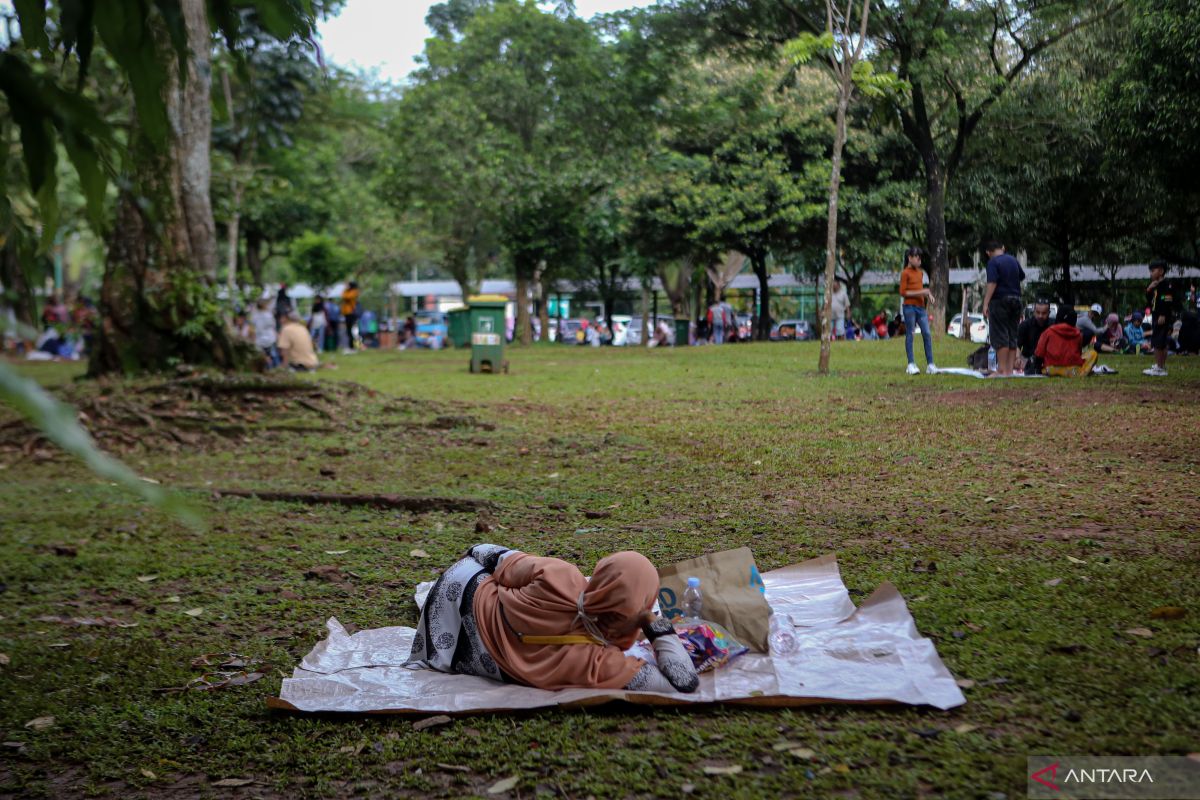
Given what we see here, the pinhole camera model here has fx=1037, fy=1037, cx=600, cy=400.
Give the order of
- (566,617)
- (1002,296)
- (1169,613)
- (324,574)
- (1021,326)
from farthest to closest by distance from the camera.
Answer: (1021,326) → (1002,296) → (324,574) → (1169,613) → (566,617)

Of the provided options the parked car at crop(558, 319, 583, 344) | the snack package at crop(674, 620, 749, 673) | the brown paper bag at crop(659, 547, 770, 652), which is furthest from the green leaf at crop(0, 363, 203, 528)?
the parked car at crop(558, 319, 583, 344)

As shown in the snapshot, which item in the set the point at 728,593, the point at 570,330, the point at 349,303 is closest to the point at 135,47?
the point at 728,593

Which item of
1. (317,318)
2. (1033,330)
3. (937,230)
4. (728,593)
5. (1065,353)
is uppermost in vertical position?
(937,230)

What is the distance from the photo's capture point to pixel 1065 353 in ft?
42.9

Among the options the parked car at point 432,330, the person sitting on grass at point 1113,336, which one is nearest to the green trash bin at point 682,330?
the parked car at point 432,330

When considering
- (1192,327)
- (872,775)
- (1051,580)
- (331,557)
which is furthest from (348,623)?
(1192,327)

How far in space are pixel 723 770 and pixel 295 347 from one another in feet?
49.1

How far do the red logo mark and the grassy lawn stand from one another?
6cm

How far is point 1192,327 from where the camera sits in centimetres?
1817

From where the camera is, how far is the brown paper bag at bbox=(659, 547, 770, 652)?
12.5 feet

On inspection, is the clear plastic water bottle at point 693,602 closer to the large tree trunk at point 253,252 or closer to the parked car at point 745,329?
the large tree trunk at point 253,252

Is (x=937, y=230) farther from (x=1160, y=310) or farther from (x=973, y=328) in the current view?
(x=973, y=328)

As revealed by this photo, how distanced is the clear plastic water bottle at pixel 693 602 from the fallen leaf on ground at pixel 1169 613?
1.65 meters

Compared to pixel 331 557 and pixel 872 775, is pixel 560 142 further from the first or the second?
pixel 872 775
